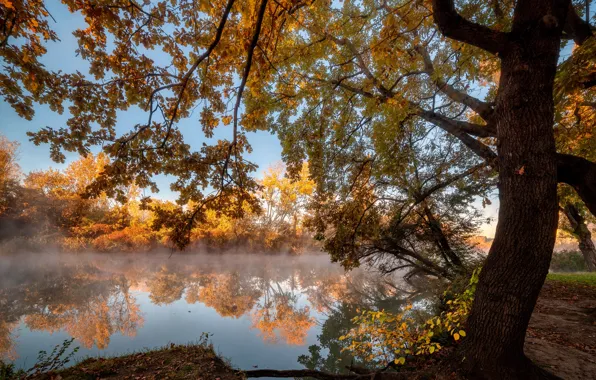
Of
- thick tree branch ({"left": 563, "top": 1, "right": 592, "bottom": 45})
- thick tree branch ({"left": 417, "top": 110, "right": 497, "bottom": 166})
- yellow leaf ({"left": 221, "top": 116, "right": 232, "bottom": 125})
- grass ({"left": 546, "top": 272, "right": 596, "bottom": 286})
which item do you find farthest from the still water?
thick tree branch ({"left": 563, "top": 1, "right": 592, "bottom": 45})

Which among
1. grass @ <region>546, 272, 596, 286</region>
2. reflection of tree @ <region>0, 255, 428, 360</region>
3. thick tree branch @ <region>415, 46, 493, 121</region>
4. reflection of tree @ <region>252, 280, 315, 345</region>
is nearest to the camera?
thick tree branch @ <region>415, 46, 493, 121</region>

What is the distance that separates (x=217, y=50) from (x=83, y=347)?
8059 mm

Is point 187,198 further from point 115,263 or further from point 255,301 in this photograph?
point 115,263

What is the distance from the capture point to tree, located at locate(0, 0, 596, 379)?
2646 millimetres

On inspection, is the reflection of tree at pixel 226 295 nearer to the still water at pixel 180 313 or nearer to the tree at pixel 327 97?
the still water at pixel 180 313

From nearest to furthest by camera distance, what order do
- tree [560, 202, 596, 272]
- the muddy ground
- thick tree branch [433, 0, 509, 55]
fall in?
thick tree branch [433, 0, 509, 55]
the muddy ground
tree [560, 202, 596, 272]

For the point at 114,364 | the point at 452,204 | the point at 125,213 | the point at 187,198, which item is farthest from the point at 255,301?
the point at 125,213

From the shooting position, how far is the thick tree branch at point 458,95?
17.1ft

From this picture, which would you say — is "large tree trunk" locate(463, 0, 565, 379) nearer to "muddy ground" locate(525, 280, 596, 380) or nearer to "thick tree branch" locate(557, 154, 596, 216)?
"thick tree branch" locate(557, 154, 596, 216)

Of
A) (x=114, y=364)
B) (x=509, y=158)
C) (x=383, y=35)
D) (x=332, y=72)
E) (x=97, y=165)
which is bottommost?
(x=114, y=364)

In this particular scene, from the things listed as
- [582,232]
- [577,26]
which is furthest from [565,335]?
[582,232]

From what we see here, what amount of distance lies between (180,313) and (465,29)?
11.4 metres

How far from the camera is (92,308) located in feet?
30.5

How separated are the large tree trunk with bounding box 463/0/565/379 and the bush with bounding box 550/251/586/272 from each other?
2834 cm
